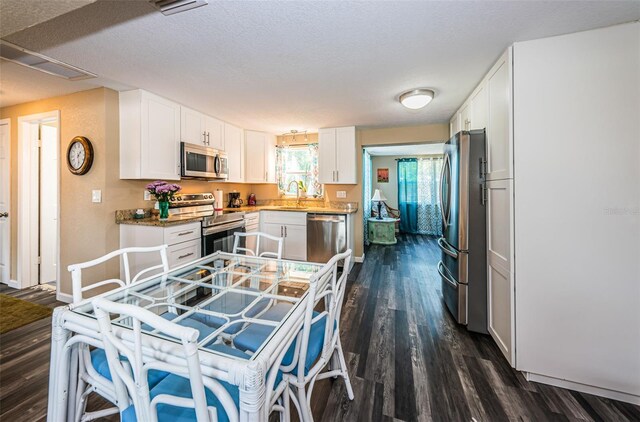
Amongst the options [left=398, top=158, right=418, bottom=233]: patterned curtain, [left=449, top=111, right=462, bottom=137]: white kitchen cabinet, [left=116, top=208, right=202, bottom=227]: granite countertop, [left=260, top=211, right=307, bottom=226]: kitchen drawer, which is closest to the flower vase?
[left=116, top=208, right=202, bottom=227]: granite countertop

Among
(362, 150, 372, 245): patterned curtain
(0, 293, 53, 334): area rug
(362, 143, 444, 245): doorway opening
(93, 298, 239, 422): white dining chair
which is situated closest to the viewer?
(93, 298, 239, 422): white dining chair

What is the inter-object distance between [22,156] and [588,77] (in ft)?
18.0

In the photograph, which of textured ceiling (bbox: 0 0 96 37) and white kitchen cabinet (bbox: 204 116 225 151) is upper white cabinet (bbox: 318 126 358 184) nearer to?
white kitchen cabinet (bbox: 204 116 225 151)

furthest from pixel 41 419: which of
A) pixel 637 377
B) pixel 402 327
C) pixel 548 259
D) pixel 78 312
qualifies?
pixel 637 377

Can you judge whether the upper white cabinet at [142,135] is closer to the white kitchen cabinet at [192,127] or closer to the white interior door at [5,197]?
the white kitchen cabinet at [192,127]

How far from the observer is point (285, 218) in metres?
4.12

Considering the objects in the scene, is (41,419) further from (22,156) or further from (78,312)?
(22,156)

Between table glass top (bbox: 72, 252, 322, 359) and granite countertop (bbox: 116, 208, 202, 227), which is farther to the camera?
granite countertop (bbox: 116, 208, 202, 227)

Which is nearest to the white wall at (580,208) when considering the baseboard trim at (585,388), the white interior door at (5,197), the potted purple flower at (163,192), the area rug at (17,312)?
the baseboard trim at (585,388)

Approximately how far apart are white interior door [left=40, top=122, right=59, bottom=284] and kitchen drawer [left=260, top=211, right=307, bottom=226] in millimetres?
2649

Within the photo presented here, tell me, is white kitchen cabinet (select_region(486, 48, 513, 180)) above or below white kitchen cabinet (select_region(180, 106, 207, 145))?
below

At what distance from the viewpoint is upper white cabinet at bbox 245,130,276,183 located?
438 centimetres

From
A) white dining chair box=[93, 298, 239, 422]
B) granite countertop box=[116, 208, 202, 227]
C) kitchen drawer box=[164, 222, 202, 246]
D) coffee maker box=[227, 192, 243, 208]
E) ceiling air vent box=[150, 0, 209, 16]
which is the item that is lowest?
white dining chair box=[93, 298, 239, 422]

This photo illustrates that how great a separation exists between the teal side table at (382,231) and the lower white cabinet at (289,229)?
8.42 feet
